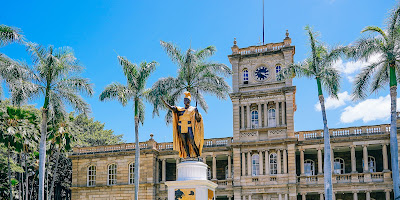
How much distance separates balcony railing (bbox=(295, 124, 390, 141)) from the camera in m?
35.2

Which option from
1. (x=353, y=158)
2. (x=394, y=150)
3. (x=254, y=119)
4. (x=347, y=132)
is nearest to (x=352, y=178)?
(x=353, y=158)

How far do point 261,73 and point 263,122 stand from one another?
386 cm

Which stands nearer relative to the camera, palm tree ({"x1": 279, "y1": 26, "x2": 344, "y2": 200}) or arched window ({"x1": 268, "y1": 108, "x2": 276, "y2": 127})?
palm tree ({"x1": 279, "y1": 26, "x2": 344, "y2": 200})

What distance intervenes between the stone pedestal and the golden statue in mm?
528

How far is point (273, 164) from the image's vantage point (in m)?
37.0

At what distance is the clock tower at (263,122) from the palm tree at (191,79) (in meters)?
9.83

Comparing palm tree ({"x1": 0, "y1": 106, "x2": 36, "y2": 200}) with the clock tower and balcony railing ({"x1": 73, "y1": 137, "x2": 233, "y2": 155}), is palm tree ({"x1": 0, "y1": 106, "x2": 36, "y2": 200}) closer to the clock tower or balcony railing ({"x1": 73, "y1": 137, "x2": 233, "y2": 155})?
balcony railing ({"x1": 73, "y1": 137, "x2": 233, "y2": 155})

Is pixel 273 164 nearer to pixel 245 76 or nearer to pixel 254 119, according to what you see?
pixel 254 119

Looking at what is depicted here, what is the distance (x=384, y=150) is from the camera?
3472 centimetres

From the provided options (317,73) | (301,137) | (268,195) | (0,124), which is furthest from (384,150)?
(0,124)

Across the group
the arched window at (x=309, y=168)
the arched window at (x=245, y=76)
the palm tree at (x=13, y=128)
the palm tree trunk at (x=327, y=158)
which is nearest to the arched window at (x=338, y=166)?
the arched window at (x=309, y=168)

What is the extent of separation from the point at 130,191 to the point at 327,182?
1855 centimetres

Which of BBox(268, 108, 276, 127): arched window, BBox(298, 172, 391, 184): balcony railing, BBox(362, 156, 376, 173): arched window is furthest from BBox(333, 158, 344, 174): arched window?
BBox(268, 108, 276, 127): arched window

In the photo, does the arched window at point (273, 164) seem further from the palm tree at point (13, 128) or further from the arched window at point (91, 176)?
the palm tree at point (13, 128)
